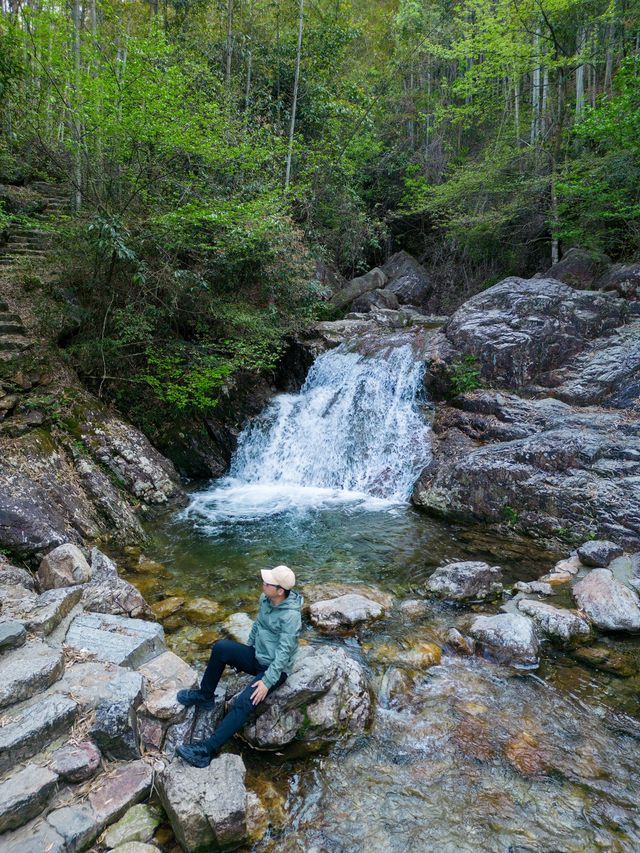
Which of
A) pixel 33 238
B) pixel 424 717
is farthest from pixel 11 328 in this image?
pixel 424 717

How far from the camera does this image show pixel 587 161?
12.0 m

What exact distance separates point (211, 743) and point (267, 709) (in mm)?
487

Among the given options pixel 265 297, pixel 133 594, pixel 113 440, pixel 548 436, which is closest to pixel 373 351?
pixel 265 297

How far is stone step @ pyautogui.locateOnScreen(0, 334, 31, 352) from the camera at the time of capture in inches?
292

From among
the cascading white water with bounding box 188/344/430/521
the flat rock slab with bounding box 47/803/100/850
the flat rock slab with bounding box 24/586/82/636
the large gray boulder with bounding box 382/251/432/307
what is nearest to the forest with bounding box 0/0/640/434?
the large gray boulder with bounding box 382/251/432/307

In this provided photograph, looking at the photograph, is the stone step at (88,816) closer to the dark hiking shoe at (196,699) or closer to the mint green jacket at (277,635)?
the dark hiking shoe at (196,699)

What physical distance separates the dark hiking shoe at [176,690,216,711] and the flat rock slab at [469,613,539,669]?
2.72 m

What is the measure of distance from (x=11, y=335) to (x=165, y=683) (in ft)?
22.1

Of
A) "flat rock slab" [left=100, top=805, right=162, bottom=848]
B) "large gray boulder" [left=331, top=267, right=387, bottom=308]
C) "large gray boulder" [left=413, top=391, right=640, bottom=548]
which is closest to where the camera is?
"flat rock slab" [left=100, top=805, right=162, bottom=848]

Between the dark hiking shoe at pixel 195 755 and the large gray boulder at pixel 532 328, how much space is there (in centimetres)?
853

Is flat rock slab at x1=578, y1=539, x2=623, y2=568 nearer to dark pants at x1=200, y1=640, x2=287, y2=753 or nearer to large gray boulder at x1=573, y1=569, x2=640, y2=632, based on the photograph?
large gray boulder at x1=573, y1=569, x2=640, y2=632

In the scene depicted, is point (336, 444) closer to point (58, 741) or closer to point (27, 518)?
point (27, 518)

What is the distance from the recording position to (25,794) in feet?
7.90

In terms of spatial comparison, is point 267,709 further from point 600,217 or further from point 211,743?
point 600,217
